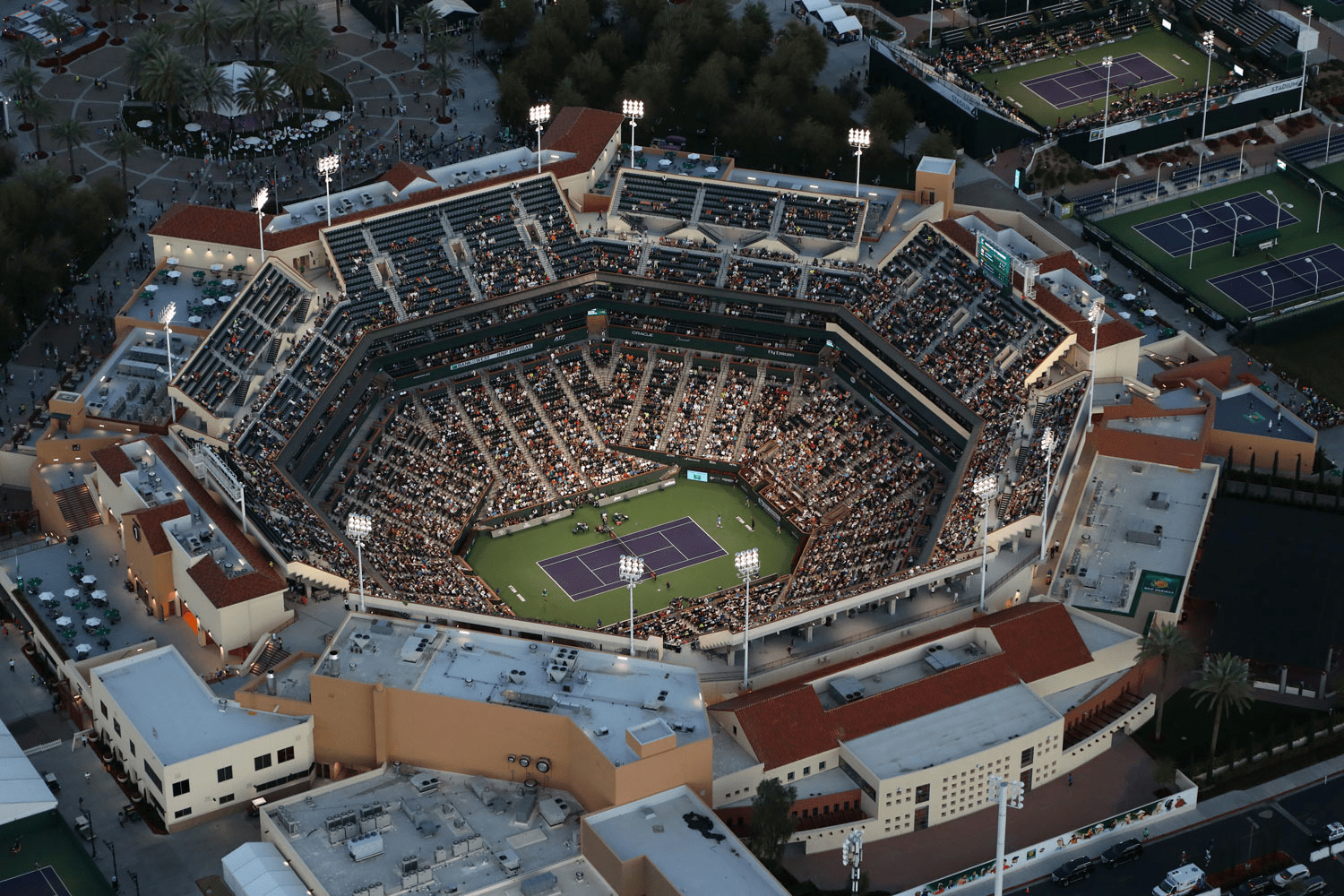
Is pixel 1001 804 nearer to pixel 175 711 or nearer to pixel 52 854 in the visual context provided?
pixel 175 711

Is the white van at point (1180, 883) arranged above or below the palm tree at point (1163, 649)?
below

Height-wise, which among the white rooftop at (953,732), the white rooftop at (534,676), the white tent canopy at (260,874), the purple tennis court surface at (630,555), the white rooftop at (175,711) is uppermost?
the white rooftop at (534,676)

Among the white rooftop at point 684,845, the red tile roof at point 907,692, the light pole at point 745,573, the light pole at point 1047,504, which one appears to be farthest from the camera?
the light pole at point 1047,504

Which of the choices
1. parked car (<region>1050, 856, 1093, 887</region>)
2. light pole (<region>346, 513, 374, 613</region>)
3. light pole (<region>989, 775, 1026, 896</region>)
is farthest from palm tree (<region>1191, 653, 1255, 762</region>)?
light pole (<region>346, 513, 374, 613</region>)

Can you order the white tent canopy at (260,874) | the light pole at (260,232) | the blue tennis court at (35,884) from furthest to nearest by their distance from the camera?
1. the light pole at (260,232)
2. the blue tennis court at (35,884)
3. the white tent canopy at (260,874)

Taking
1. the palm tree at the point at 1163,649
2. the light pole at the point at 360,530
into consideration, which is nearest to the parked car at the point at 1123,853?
the palm tree at the point at 1163,649

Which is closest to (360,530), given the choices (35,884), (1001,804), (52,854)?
(52,854)

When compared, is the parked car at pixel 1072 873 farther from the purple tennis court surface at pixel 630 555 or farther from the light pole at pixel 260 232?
the light pole at pixel 260 232

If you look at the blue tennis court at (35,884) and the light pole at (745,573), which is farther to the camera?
the light pole at (745,573)

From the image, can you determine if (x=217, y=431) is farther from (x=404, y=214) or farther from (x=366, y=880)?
(x=366, y=880)
